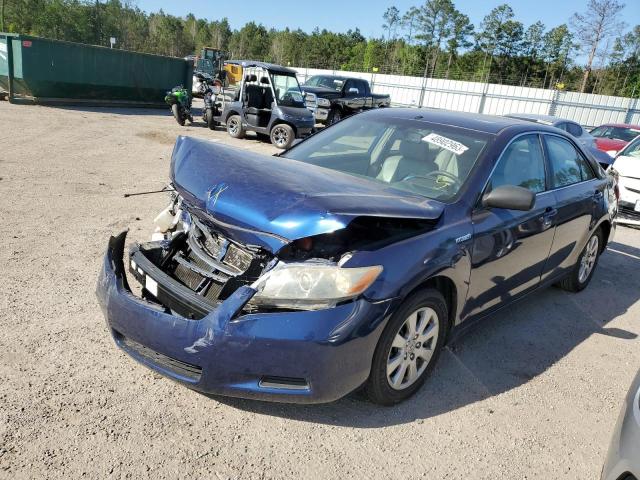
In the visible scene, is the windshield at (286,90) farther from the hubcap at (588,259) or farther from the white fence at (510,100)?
the white fence at (510,100)

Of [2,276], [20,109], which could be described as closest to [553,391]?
[2,276]

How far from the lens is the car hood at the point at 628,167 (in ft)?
27.7

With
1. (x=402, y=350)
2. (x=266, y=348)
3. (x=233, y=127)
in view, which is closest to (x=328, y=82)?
(x=233, y=127)

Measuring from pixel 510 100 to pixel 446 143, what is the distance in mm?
30779

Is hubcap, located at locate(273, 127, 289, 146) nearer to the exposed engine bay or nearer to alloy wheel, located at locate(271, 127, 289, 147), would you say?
alloy wheel, located at locate(271, 127, 289, 147)

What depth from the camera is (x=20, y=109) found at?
14.4 meters

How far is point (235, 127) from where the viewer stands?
14312 mm

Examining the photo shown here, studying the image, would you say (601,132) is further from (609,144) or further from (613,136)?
(609,144)

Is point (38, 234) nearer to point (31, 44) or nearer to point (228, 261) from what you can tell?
point (228, 261)

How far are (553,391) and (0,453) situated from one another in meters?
3.16

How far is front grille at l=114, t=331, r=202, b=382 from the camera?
250 cm

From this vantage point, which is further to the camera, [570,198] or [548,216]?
[570,198]

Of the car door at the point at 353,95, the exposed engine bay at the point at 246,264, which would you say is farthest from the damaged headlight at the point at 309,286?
the car door at the point at 353,95

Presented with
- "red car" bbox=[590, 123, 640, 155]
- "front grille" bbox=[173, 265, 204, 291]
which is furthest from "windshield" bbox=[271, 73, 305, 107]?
"front grille" bbox=[173, 265, 204, 291]
